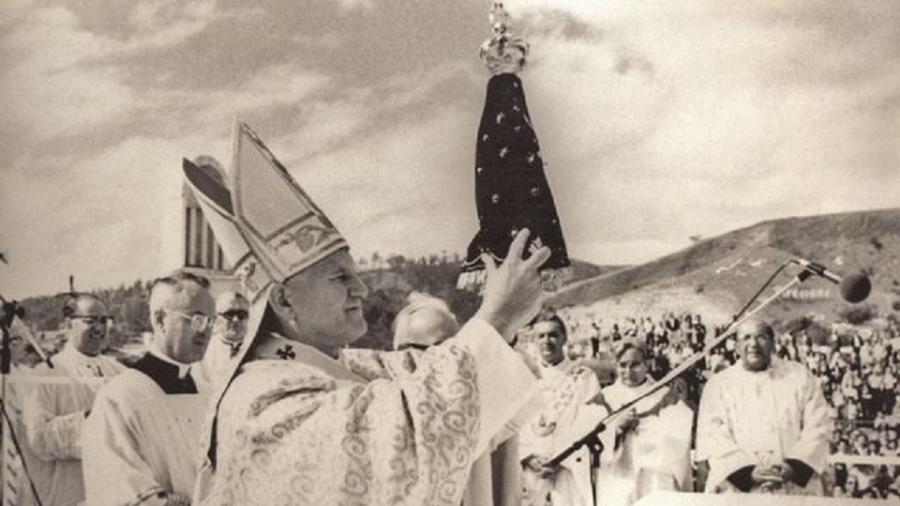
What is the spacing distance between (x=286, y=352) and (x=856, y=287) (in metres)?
1.51

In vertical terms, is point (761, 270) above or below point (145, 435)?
above

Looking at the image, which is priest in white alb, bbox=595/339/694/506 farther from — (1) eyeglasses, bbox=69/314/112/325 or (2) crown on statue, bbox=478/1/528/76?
(1) eyeglasses, bbox=69/314/112/325

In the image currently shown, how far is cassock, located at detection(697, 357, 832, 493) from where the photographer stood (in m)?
3.29

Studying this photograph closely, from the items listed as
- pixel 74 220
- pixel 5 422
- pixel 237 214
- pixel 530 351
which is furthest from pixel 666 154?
pixel 5 422

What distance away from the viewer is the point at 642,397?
3457 millimetres

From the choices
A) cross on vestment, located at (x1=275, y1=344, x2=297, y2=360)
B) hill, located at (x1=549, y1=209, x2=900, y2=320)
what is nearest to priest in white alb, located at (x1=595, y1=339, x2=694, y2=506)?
hill, located at (x1=549, y1=209, x2=900, y2=320)

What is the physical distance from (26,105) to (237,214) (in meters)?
0.94

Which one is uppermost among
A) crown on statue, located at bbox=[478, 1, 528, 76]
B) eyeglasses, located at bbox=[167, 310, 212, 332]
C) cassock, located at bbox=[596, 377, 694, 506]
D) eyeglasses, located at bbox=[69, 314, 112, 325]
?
crown on statue, located at bbox=[478, 1, 528, 76]

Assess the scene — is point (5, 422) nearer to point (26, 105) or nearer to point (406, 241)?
point (26, 105)

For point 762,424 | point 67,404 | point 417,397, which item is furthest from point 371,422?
point 67,404

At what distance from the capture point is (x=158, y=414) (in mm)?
3947

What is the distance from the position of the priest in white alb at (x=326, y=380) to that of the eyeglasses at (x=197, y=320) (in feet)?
0.75

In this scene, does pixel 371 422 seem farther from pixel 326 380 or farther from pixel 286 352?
pixel 286 352

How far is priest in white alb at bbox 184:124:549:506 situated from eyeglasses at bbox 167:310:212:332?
23 centimetres
